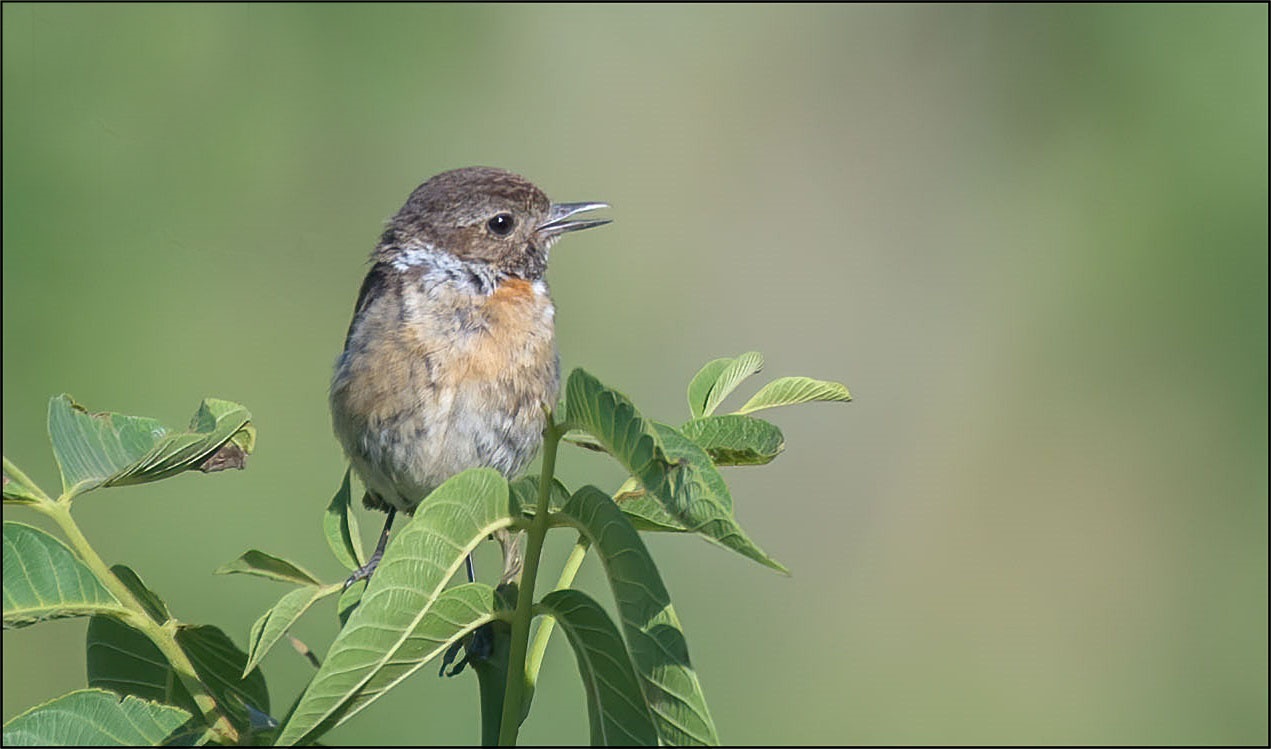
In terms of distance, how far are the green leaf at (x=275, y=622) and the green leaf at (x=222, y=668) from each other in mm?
22

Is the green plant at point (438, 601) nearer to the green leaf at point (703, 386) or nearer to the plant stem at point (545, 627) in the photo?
the plant stem at point (545, 627)

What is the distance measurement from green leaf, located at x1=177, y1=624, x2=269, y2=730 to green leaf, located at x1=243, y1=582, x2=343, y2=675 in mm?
22

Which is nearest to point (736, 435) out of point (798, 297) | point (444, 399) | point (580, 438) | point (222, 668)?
point (580, 438)

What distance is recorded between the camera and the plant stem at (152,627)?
1.78 metres

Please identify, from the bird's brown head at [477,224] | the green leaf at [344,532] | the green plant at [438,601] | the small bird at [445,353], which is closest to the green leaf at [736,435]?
the green plant at [438,601]

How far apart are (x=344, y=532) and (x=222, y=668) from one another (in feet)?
1.74

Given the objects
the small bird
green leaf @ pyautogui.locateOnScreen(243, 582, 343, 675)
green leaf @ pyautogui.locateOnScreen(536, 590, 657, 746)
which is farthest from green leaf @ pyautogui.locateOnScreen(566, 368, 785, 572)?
the small bird

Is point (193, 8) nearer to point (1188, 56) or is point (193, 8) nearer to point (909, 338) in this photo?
point (909, 338)

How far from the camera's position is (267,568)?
2.16 meters

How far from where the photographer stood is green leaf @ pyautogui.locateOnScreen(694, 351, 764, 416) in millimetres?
2199

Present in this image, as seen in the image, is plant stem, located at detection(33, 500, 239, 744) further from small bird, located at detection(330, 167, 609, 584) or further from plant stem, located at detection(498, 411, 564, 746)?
small bird, located at detection(330, 167, 609, 584)

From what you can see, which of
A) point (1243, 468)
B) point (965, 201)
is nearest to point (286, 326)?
point (965, 201)

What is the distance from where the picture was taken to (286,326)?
22.6ft

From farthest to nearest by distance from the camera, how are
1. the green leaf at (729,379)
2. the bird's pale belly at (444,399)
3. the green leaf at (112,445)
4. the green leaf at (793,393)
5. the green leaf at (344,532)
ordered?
1. the bird's pale belly at (444,399)
2. the green leaf at (344,532)
3. the green leaf at (729,379)
4. the green leaf at (793,393)
5. the green leaf at (112,445)
